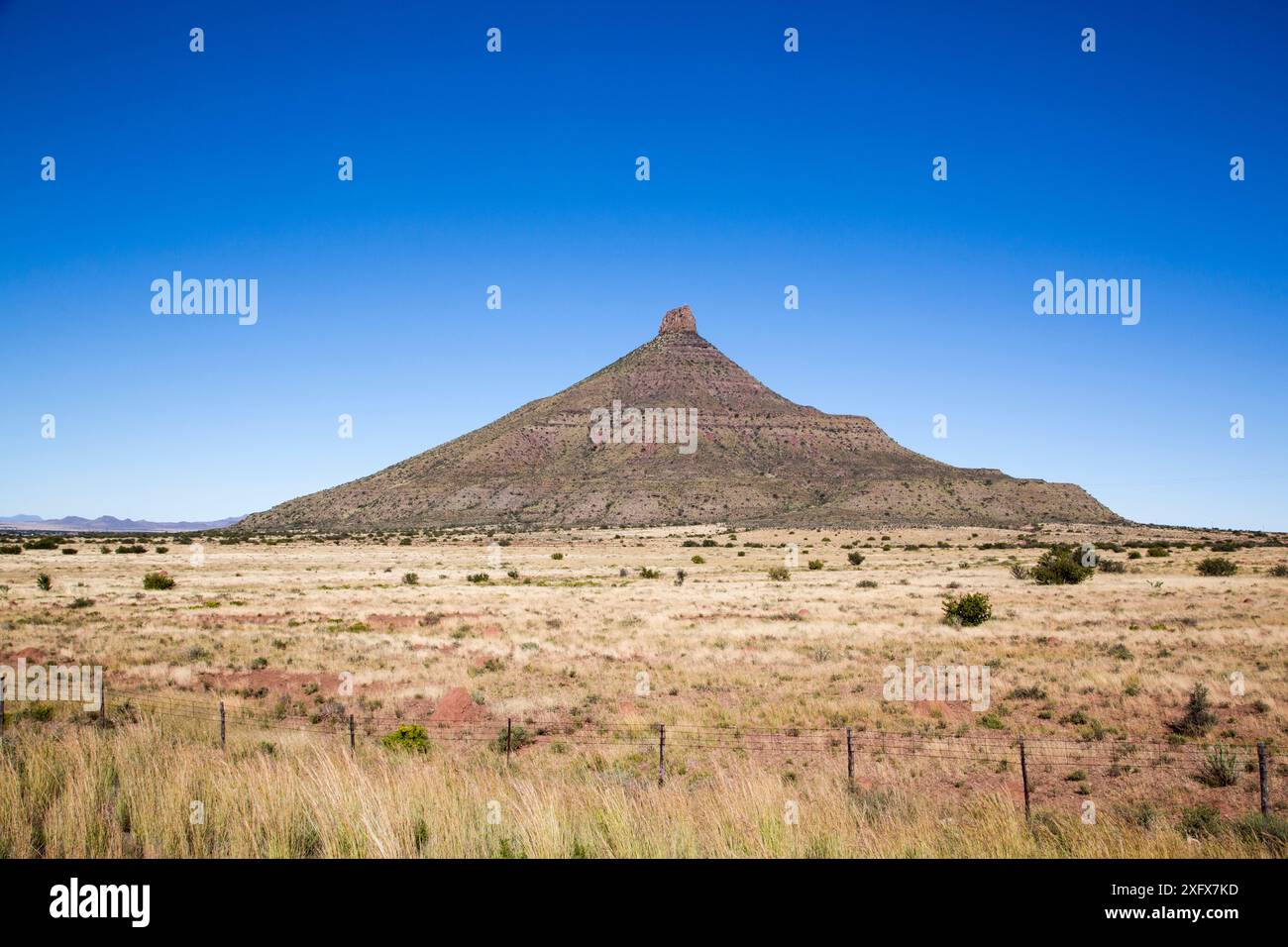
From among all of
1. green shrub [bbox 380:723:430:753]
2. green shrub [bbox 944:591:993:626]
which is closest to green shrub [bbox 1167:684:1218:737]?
green shrub [bbox 944:591:993:626]

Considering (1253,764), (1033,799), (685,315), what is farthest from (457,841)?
(685,315)

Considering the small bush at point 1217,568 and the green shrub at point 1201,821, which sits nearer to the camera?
the green shrub at point 1201,821

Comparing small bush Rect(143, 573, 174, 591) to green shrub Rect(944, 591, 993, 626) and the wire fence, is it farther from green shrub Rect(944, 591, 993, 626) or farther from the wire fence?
green shrub Rect(944, 591, 993, 626)

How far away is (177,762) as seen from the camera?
745 centimetres

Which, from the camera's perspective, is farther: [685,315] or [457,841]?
[685,315]

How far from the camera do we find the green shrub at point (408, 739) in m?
12.6

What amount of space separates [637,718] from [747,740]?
2.77 m

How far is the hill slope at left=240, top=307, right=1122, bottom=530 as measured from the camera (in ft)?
415

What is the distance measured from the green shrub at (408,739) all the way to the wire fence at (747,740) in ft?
1.65

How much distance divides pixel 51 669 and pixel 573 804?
17.4m

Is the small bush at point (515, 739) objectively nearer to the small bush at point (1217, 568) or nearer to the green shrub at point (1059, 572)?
the green shrub at point (1059, 572)

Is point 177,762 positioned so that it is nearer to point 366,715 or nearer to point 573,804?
point 573,804

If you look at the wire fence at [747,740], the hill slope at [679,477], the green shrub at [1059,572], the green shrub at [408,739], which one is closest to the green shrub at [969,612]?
the wire fence at [747,740]
